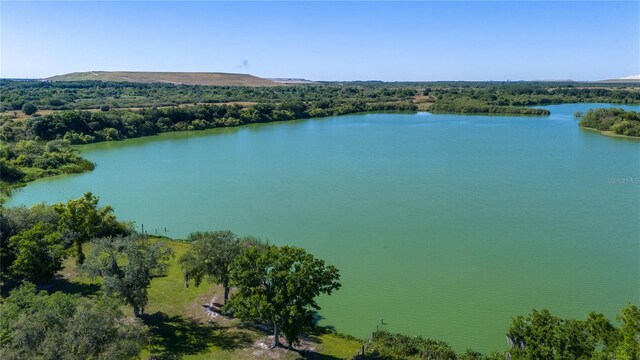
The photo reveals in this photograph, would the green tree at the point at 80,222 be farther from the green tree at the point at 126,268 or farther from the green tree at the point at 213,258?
the green tree at the point at 213,258

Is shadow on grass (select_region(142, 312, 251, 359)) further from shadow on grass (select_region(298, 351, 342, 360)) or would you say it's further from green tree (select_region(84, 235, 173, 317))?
shadow on grass (select_region(298, 351, 342, 360))

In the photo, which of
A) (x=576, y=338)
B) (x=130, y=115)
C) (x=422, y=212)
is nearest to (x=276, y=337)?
(x=576, y=338)

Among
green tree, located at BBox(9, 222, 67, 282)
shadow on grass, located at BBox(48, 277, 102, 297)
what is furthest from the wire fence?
green tree, located at BBox(9, 222, 67, 282)

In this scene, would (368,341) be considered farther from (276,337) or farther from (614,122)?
(614,122)

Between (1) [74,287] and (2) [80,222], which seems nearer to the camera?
(1) [74,287]

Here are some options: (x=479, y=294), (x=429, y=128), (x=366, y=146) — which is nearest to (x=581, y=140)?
(x=429, y=128)

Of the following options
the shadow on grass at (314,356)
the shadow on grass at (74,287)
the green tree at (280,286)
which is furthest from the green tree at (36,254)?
the shadow on grass at (314,356)

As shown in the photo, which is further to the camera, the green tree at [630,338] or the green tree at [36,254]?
the green tree at [36,254]
